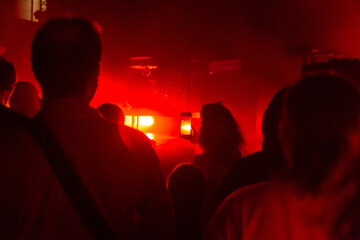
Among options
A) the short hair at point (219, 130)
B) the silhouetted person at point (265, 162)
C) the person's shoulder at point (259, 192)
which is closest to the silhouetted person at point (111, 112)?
the short hair at point (219, 130)

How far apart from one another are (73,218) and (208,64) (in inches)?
307

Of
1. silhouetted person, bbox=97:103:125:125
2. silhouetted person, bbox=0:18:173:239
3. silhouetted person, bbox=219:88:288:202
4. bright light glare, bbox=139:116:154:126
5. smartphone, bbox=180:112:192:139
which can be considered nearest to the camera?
silhouetted person, bbox=0:18:173:239

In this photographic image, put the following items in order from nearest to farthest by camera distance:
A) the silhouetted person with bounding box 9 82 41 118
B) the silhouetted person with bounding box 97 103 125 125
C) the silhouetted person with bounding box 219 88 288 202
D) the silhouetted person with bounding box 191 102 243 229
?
the silhouetted person with bounding box 219 88 288 202 → the silhouetted person with bounding box 191 102 243 229 → the silhouetted person with bounding box 97 103 125 125 → the silhouetted person with bounding box 9 82 41 118

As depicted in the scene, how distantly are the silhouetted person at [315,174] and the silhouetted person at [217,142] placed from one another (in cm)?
153

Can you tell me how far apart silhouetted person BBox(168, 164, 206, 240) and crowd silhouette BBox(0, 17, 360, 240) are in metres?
1.20

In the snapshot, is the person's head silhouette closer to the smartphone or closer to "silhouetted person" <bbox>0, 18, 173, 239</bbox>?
"silhouetted person" <bbox>0, 18, 173, 239</bbox>

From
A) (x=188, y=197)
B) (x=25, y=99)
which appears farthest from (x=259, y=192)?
(x=25, y=99)

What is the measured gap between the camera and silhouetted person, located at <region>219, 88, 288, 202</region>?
5.84 feet

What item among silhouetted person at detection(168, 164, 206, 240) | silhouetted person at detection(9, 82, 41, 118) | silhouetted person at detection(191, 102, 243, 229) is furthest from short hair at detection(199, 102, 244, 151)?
silhouetted person at detection(9, 82, 41, 118)

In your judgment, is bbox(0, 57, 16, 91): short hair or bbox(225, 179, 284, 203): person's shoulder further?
bbox(0, 57, 16, 91): short hair

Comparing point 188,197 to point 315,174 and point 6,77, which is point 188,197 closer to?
point 6,77

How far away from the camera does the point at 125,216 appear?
1202 millimetres

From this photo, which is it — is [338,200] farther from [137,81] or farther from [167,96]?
[137,81]

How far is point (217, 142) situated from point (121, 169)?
159cm
